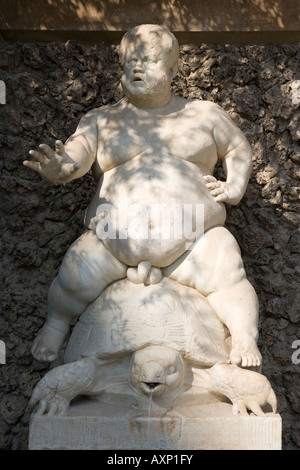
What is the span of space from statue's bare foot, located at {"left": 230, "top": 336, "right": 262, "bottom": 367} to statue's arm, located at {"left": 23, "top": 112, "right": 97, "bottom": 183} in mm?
1116

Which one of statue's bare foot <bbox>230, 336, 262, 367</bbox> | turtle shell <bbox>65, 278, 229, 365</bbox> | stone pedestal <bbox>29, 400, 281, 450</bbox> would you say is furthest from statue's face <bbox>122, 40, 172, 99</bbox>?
stone pedestal <bbox>29, 400, 281, 450</bbox>

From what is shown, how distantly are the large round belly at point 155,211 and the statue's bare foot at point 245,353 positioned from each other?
1.73 feet

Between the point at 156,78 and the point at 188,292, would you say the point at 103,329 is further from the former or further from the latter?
the point at 156,78

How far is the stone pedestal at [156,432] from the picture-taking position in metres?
3.65

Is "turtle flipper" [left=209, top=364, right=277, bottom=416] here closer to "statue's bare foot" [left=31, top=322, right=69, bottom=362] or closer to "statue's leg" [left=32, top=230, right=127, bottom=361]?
"statue's leg" [left=32, top=230, right=127, bottom=361]

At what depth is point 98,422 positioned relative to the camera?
12.0 ft

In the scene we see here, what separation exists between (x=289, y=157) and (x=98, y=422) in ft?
8.36

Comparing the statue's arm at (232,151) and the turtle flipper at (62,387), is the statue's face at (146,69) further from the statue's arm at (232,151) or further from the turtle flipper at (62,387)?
the turtle flipper at (62,387)

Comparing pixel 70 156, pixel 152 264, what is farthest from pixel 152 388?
pixel 70 156

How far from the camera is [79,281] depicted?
4086 millimetres

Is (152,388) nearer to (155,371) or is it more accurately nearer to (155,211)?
(155,371)

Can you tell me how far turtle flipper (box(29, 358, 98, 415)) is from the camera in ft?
12.2

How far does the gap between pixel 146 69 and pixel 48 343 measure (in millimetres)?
1450

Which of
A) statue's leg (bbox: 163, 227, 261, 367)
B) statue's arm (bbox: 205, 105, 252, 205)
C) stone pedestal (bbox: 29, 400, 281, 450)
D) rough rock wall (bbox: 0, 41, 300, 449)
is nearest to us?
stone pedestal (bbox: 29, 400, 281, 450)
